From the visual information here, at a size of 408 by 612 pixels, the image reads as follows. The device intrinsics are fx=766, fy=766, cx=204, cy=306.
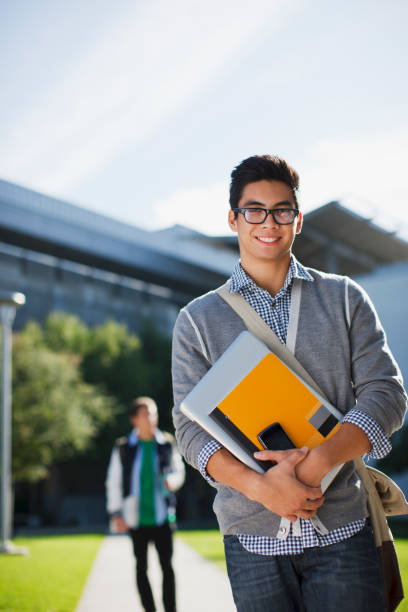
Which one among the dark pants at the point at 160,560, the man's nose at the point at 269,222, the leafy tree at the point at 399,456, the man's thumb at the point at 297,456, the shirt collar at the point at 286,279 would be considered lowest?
the dark pants at the point at 160,560

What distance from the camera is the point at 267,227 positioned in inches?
99.0

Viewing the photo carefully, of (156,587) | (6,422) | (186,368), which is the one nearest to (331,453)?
(186,368)

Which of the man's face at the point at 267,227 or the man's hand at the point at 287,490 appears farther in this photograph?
the man's face at the point at 267,227

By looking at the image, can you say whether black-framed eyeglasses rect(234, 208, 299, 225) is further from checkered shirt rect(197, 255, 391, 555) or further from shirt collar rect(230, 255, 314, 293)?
checkered shirt rect(197, 255, 391, 555)

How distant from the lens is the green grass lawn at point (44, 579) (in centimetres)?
802

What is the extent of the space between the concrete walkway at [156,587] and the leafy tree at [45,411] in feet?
51.0

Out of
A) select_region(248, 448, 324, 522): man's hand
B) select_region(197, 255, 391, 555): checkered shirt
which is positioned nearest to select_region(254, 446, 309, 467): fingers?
select_region(248, 448, 324, 522): man's hand

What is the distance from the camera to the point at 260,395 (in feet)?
7.48

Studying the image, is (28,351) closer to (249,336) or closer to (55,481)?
(55,481)

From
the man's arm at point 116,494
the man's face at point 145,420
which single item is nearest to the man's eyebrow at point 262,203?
the man's face at point 145,420

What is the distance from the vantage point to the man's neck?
2594 millimetres

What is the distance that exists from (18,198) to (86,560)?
3122cm

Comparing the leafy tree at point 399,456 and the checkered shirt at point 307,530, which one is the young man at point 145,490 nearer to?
the checkered shirt at point 307,530

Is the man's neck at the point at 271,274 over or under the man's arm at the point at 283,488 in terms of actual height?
over
